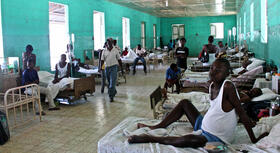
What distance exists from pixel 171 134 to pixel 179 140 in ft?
1.35

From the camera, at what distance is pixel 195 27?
25906 millimetres

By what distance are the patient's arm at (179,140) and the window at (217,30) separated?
2389 centimetres

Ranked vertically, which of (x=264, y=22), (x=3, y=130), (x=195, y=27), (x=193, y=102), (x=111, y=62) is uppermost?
(x=195, y=27)

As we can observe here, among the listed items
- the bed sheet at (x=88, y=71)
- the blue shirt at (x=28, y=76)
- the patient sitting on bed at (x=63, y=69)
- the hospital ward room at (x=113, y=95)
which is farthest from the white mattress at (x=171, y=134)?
the bed sheet at (x=88, y=71)

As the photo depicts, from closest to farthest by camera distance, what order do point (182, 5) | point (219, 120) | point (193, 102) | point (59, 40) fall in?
point (219, 120) < point (193, 102) < point (59, 40) < point (182, 5)

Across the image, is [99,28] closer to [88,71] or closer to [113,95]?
[88,71]

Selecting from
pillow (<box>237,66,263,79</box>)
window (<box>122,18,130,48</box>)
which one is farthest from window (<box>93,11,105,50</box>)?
pillow (<box>237,66,263,79</box>)

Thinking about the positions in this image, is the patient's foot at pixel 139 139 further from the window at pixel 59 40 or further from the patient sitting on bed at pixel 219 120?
the window at pixel 59 40

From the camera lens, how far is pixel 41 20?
9391 millimetres

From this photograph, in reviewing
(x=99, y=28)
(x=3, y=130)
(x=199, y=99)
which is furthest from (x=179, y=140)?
(x=99, y=28)

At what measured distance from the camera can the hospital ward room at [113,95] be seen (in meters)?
3.05

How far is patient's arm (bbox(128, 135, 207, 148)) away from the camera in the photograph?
3002mm

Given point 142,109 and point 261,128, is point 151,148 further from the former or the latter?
point 142,109

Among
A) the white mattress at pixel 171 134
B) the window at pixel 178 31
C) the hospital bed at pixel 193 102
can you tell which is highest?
the window at pixel 178 31
